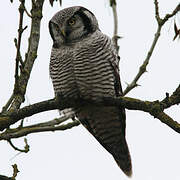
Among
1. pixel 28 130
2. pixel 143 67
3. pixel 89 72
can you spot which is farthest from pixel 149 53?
pixel 28 130

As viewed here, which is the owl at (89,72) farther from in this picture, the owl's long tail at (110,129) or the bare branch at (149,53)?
the bare branch at (149,53)

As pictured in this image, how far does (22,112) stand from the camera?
4.09m

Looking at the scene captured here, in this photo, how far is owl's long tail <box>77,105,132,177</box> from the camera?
257 inches

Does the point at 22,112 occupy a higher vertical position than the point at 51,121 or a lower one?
higher

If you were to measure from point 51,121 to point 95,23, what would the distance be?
2224 mm

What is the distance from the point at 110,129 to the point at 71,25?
180 cm

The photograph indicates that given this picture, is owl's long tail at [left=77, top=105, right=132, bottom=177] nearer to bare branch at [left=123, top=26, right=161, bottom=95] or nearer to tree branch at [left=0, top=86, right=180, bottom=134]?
bare branch at [left=123, top=26, right=161, bottom=95]

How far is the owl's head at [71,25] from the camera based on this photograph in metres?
6.29

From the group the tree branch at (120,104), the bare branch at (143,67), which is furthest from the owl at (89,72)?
the tree branch at (120,104)


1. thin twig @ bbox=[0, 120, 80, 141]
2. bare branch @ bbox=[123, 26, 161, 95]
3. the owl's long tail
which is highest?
bare branch @ bbox=[123, 26, 161, 95]

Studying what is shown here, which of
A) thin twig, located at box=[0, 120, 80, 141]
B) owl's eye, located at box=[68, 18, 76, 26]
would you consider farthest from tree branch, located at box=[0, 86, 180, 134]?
owl's eye, located at box=[68, 18, 76, 26]

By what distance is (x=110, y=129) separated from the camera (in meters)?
6.76

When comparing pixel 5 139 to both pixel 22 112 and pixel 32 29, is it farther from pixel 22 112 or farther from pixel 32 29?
pixel 32 29

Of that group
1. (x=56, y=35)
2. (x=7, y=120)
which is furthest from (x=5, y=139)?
(x=56, y=35)
